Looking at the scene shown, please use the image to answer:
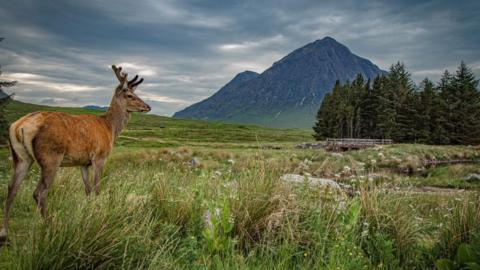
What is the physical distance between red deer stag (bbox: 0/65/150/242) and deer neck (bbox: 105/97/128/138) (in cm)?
37

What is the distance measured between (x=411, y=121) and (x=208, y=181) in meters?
66.0

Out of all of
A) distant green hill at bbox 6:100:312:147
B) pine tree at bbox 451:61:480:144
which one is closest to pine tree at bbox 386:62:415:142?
pine tree at bbox 451:61:480:144

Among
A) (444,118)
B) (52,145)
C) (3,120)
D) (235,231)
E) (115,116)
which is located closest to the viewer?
(235,231)

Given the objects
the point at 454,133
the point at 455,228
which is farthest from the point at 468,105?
the point at 455,228

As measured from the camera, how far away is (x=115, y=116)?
28.3ft

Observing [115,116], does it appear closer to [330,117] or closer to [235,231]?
[235,231]

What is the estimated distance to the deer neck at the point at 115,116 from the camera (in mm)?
8531

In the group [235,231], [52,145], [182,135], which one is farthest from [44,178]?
[182,135]

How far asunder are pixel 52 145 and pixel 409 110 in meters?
67.7

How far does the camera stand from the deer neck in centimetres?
853

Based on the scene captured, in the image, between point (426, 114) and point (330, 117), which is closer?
point (426, 114)

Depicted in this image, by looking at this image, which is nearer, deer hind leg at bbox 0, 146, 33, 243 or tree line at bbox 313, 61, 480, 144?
deer hind leg at bbox 0, 146, 33, 243

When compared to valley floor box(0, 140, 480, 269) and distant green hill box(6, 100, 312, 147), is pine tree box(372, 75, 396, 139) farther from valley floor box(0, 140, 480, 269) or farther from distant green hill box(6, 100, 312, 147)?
valley floor box(0, 140, 480, 269)

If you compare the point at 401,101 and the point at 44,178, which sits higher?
the point at 401,101
